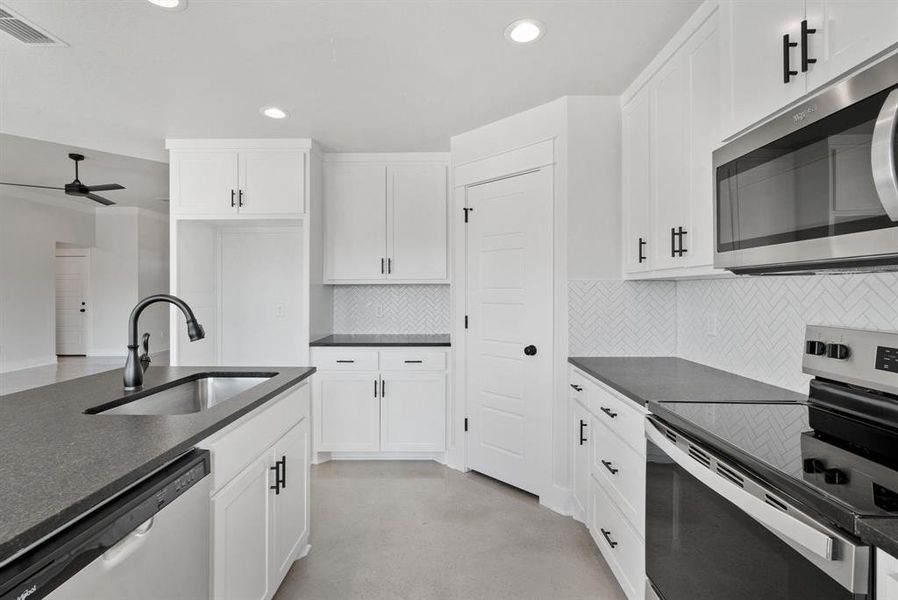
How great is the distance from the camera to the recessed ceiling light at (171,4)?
1771mm

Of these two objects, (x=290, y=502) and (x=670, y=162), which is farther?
(x=670, y=162)

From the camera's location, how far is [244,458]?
146cm

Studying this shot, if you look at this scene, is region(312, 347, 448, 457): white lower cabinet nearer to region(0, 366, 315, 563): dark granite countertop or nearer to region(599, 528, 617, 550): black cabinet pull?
region(599, 528, 617, 550): black cabinet pull

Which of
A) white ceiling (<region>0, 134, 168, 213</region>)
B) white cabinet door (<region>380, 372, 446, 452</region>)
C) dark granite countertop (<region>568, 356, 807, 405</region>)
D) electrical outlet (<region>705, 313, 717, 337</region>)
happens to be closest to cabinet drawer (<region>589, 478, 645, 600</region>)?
dark granite countertop (<region>568, 356, 807, 405</region>)

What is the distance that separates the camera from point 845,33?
1015 millimetres

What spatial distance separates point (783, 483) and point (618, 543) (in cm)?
113

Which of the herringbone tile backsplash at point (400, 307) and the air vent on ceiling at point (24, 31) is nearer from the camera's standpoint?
Answer: the air vent on ceiling at point (24, 31)

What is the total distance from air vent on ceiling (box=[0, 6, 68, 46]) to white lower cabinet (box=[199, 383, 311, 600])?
6.60 feet

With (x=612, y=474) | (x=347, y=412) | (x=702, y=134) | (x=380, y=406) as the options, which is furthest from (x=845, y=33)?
(x=347, y=412)

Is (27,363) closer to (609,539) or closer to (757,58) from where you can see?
(609,539)

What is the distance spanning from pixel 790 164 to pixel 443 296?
2.96 m

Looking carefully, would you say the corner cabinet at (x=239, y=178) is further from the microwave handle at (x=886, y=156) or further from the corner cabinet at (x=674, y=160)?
the microwave handle at (x=886, y=156)

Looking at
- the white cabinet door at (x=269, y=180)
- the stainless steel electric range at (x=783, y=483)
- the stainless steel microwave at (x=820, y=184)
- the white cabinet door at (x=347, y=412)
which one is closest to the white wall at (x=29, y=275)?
the white cabinet door at (x=269, y=180)

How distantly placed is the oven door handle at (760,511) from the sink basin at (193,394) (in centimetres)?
168
